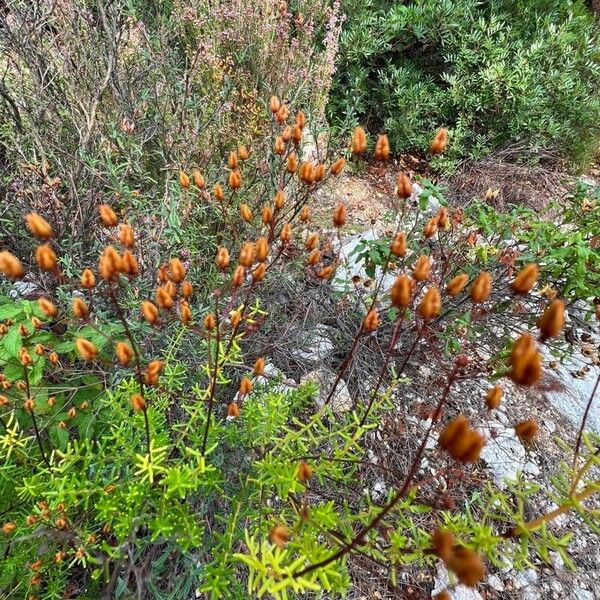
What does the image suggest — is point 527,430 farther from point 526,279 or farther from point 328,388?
point 328,388

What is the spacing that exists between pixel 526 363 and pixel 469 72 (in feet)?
11.2

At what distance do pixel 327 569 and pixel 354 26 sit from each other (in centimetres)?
345

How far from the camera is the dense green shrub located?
3.23 meters

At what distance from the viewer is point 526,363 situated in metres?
0.54

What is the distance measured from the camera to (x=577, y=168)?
387cm

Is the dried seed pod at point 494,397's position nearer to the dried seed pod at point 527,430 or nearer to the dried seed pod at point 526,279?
the dried seed pod at point 527,430

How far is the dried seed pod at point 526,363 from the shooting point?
540mm

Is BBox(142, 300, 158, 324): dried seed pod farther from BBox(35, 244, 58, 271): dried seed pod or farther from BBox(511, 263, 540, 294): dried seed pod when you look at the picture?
BBox(511, 263, 540, 294): dried seed pod

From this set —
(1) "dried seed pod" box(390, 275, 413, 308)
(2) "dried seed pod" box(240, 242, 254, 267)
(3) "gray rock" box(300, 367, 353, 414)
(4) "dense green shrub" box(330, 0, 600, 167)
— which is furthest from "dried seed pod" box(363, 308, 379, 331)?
(4) "dense green shrub" box(330, 0, 600, 167)

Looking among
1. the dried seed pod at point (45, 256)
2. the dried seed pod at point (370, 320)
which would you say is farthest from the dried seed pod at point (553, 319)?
the dried seed pod at point (45, 256)

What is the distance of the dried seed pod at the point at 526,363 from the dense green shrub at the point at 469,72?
9.39 feet

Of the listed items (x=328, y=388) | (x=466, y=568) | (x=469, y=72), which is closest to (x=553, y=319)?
Answer: (x=466, y=568)

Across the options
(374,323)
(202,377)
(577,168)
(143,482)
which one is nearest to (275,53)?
(202,377)

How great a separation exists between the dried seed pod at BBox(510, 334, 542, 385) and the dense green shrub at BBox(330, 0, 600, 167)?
2862 millimetres
